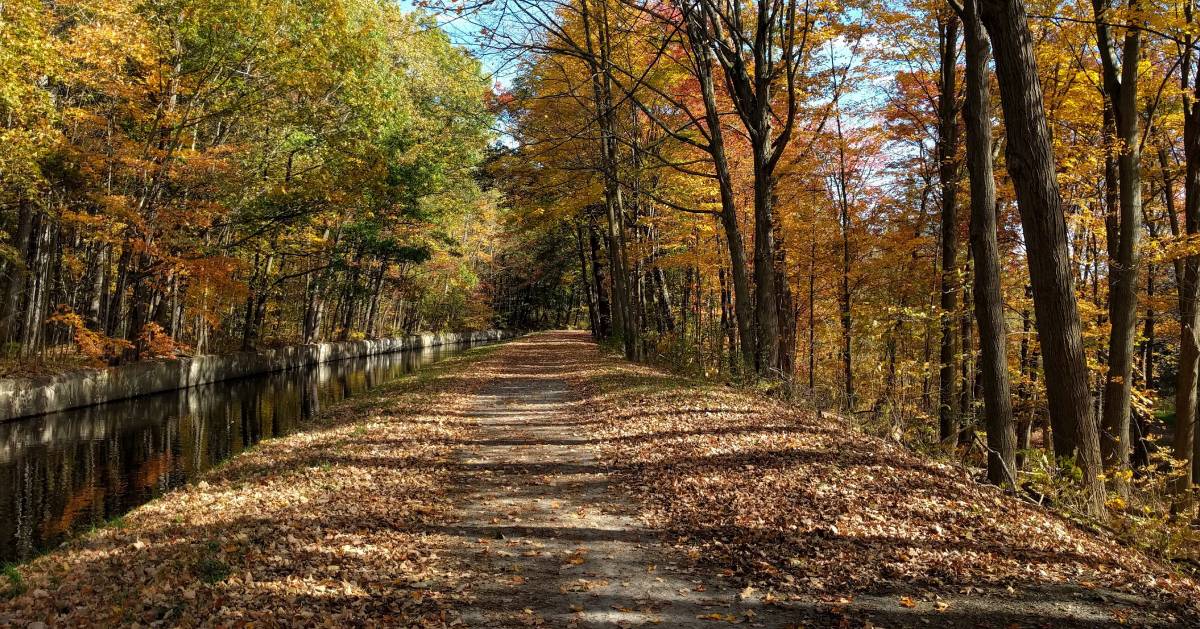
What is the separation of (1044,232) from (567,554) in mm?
4927

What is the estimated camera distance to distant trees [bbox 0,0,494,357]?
50.7ft

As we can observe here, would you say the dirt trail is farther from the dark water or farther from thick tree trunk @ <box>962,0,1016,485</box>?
the dark water

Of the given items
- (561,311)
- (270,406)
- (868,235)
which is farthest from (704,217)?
(561,311)

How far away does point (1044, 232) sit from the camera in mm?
6137

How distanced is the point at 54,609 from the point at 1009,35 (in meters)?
8.26

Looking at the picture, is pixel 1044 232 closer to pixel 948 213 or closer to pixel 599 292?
pixel 948 213

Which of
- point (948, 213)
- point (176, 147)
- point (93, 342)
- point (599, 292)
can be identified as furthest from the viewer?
point (599, 292)

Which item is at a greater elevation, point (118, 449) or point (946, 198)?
point (946, 198)

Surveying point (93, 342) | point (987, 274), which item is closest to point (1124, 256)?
point (987, 274)

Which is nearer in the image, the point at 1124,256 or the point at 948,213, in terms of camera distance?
the point at 1124,256

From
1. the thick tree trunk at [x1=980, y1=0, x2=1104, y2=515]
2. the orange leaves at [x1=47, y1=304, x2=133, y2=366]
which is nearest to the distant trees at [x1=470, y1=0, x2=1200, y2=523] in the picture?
the thick tree trunk at [x1=980, y1=0, x2=1104, y2=515]

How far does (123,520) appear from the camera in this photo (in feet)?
20.9

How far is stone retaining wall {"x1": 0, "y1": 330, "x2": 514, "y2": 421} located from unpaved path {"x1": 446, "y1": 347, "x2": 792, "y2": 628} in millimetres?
12237

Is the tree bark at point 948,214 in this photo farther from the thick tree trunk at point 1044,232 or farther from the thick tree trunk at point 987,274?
the thick tree trunk at point 1044,232
